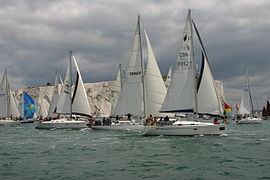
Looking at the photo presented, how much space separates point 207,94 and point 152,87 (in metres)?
7.76

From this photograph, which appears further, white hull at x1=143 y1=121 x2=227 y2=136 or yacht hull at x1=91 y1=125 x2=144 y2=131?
yacht hull at x1=91 y1=125 x2=144 y2=131

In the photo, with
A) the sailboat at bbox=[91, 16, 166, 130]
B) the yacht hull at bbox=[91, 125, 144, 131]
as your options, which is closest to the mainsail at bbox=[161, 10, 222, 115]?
the sailboat at bbox=[91, 16, 166, 130]

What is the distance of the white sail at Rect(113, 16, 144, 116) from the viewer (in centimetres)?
3100

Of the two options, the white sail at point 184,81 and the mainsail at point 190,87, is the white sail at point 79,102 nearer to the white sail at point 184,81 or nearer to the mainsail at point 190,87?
the mainsail at point 190,87

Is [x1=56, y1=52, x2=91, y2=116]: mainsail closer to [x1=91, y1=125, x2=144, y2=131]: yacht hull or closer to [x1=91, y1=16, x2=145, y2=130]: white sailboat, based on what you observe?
[x1=91, y1=125, x2=144, y2=131]: yacht hull

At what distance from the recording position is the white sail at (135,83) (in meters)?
31.0

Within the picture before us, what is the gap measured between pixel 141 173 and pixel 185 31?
15.3 m

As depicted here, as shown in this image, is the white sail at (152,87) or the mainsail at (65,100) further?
the mainsail at (65,100)

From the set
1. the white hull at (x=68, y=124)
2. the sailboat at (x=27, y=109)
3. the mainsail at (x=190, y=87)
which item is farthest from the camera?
the sailboat at (x=27, y=109)

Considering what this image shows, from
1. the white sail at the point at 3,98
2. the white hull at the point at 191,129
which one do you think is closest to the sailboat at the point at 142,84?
the white hull at the point at 191,129

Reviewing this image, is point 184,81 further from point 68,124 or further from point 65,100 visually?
point 65,100

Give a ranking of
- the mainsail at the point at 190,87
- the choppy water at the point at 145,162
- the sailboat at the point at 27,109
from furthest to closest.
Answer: the sailboat at the point at 27,109 < the mainsail at the point at 190,87 < the choppy water at the point at 145,162

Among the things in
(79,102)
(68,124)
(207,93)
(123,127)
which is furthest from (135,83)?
(68,124)

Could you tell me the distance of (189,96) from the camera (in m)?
24.7
